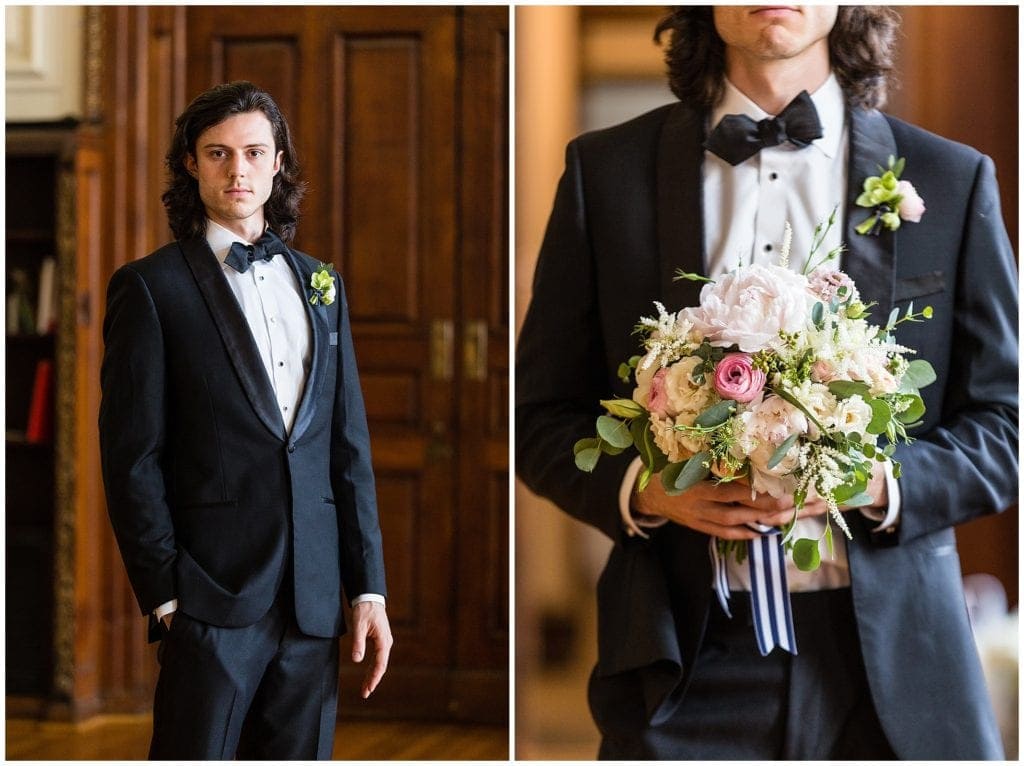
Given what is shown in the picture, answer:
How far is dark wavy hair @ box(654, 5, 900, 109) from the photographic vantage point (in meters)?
2.05

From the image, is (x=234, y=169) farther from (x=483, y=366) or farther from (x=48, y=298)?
(x=48, y=298)

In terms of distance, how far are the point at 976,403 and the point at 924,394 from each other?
84 millimetres

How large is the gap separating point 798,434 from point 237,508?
803 mm

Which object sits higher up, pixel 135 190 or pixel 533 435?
pixel 135 190

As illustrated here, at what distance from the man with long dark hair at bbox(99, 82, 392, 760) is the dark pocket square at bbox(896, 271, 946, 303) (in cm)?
93

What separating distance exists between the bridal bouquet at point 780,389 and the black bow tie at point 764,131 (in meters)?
0.32

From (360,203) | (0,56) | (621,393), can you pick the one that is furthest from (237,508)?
(360,203)

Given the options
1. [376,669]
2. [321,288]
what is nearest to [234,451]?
[321,288]

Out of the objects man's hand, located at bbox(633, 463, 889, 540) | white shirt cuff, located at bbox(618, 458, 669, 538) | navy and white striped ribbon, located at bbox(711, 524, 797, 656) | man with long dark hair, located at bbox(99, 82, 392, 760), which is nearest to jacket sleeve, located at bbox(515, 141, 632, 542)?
white shirt cuff, located at bbox(618, 458, 669, 538)

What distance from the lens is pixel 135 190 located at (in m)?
4.42

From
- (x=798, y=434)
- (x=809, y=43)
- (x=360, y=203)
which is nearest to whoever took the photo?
(x=798, y=434)

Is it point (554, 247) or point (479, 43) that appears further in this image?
point (479, 43)

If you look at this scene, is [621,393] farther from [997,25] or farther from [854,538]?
[997,25]

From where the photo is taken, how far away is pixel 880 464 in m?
1.81
